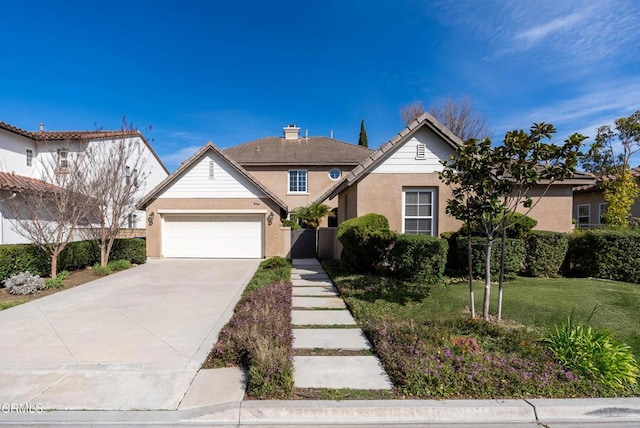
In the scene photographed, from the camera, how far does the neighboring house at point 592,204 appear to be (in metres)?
18.1

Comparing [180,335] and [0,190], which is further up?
[0,190]

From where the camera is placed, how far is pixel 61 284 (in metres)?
9.98

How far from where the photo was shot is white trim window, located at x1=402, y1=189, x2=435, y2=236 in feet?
37.3

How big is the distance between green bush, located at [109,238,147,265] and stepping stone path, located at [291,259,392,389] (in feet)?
31.4

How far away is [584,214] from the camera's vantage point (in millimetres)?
20438

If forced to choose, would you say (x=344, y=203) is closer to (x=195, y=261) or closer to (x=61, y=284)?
(x=195, y=261)

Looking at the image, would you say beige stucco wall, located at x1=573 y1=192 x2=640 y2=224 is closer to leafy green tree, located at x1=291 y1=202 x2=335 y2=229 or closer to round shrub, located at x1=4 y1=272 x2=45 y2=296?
leafy green tree, located at x1=291 y1=202 x2=335 y2=229

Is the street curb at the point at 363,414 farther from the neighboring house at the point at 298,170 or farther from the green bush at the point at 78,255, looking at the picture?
the neighboring house at the point at 298,170

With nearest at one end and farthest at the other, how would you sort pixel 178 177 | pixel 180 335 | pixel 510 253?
pixel 180 335
pixel 510 253
pixel 178 177

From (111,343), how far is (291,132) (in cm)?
2357

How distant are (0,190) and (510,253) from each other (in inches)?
709

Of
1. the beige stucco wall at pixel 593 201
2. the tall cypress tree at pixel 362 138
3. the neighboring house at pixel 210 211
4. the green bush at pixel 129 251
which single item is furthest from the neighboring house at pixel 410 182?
the tall cypress tree at pixel 362 138

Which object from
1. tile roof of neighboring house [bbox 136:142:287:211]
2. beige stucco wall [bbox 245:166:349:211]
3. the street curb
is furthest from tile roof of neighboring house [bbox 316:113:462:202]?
beige stucco wall [bbox 245:166:349:211]

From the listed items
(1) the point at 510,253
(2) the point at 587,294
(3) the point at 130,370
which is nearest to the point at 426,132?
(1) the point at 510,253
